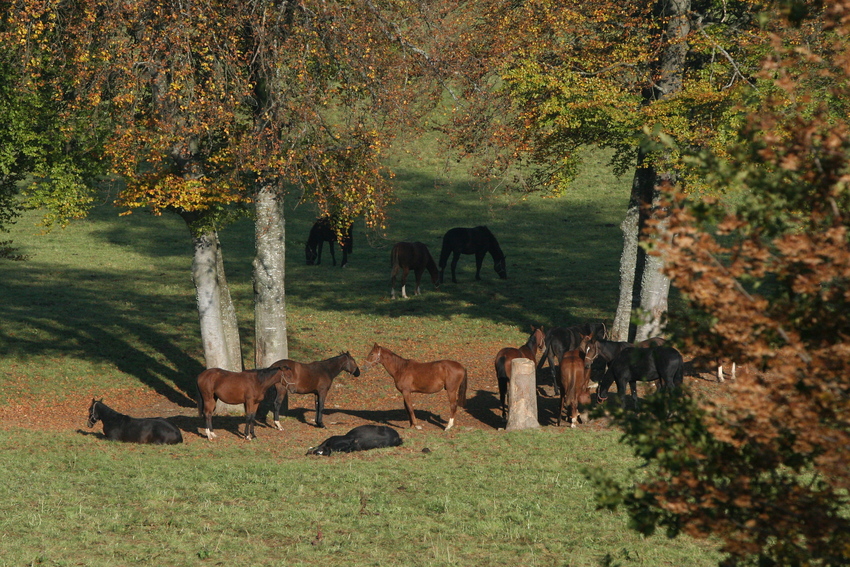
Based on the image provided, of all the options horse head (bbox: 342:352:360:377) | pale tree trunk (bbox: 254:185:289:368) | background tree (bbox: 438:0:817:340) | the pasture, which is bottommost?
the pasture

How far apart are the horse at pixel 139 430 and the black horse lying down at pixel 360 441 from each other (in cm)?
271

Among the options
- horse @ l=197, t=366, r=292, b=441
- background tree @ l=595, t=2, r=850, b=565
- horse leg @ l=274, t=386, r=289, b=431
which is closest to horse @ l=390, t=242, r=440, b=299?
horse leg @ l=274, t=386, r=289, b=431

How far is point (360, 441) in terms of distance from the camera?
52.5ft

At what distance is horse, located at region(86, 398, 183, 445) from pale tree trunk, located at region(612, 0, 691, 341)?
10576 mm

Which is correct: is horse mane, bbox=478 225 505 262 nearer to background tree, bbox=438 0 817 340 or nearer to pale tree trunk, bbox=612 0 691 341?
pale tree trunk, bbox=612 0 691 341

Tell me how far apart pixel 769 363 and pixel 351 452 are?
11503mm

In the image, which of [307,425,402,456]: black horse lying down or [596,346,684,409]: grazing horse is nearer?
[307,425,402,456]: black horse lying down

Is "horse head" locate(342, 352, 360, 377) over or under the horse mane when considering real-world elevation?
under

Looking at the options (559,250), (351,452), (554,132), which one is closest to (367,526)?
(351,452)

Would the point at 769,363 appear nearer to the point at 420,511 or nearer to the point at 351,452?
the point at 420,511

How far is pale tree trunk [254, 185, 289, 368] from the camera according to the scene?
61.3 ft

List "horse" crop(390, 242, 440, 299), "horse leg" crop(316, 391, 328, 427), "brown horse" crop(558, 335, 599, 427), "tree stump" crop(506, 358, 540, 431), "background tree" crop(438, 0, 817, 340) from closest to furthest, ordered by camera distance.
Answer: "tree stump" crop(506, 358, 540, 431) < "brown horse" crop(558, 335, 599, 427) < "horse leg" crop(316, 391, 328, 427) < "background tree" crop(438, 0, 817, 340) < "horse" crop(390, 242, 440, 299)

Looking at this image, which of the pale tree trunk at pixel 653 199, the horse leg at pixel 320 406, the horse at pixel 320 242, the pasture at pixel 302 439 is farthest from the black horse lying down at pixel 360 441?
the horse at pixel 320 242

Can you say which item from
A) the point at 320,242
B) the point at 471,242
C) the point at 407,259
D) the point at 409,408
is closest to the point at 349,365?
the point at 409,408
